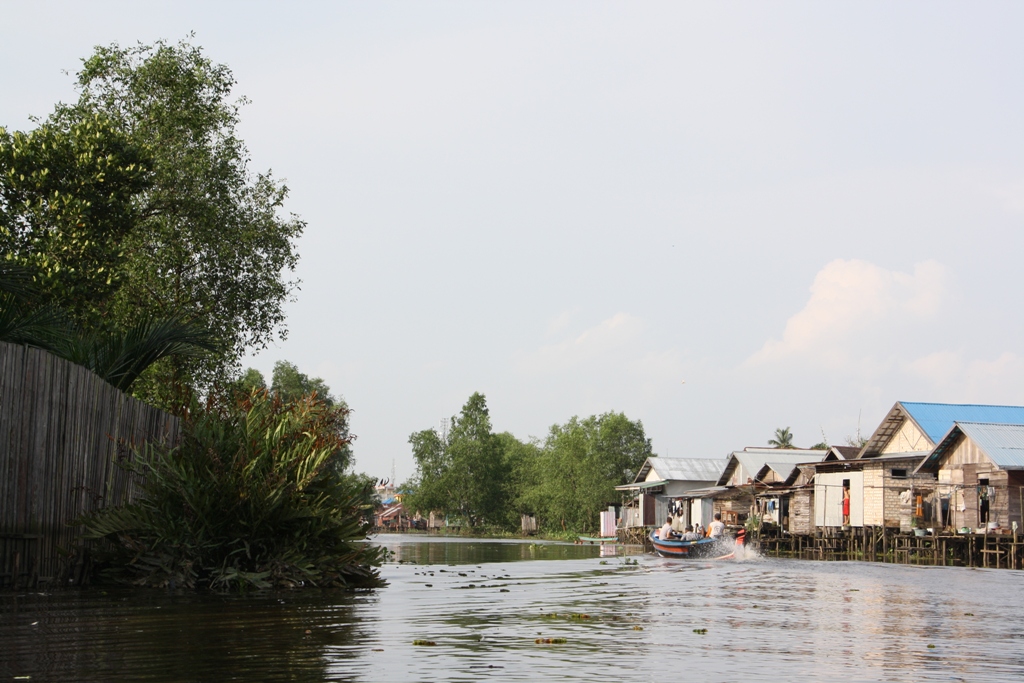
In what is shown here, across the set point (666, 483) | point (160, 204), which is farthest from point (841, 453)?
point (160, 204)

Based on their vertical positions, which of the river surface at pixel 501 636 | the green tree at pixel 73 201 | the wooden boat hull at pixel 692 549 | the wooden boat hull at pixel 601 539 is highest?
the green tree at pixel 73 201

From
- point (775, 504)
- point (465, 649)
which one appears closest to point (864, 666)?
point (465, 649)

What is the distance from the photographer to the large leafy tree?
2573 centimetres

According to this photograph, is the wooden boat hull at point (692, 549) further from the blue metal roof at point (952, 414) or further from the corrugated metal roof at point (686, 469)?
the corrugated metal roof at point (686, 469)

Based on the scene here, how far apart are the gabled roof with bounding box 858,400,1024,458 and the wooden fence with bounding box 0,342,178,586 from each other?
42.6m

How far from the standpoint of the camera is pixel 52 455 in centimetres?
1504

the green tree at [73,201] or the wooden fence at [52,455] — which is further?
the green tree at [73,201]

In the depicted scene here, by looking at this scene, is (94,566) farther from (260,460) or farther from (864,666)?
(864,666)

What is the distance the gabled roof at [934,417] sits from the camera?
51.8 m

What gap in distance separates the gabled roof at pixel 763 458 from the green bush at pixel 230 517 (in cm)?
5279

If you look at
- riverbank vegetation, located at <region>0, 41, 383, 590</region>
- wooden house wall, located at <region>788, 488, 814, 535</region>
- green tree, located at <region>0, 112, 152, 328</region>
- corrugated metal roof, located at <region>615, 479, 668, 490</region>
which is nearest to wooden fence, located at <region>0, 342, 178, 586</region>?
riverbank vegetation, located at <region>0, 41, 383, 590</region>

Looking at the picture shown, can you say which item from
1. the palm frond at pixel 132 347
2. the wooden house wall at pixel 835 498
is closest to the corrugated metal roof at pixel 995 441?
the wooden house wall at pixel 835 498

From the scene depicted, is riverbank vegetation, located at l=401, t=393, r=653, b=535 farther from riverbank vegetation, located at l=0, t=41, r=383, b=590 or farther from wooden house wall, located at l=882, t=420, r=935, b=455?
riverbank vegetation, located at l=0, t=41, r=383, b=590

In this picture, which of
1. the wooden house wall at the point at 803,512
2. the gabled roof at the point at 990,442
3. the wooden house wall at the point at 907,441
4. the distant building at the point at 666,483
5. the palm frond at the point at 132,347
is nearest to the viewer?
the palm frond at the point at 132,347
